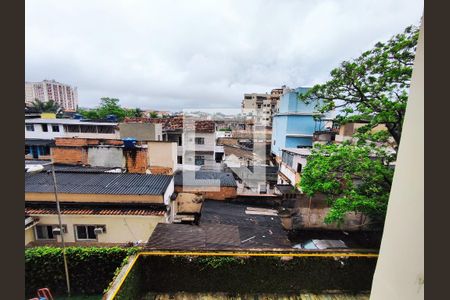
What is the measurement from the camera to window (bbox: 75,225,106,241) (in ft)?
21.9

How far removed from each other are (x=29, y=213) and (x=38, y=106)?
39290 millimetres

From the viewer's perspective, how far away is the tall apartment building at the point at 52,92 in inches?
2389

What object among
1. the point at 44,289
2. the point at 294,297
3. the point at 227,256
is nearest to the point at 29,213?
the point at 44,289

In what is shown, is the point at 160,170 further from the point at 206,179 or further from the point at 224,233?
the point at 224,233

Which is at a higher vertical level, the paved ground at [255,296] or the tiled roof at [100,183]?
the tiled roof at [100,183]

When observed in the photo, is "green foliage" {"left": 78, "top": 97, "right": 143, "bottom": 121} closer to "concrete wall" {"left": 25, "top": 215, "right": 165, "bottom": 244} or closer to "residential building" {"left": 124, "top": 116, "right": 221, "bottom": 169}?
"residential building" {"left": 124, "top": 116, "right": 221, "bottom": 169}

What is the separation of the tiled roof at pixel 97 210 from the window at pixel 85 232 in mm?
469

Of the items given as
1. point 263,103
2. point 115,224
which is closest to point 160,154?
point 115,224

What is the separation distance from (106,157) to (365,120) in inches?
468

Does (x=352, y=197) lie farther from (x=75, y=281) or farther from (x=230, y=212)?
(x=75, y=281)

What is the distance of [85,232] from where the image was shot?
6719mm

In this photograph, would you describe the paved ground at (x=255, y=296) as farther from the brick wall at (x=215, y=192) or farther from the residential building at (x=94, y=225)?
the brick wall at (x=215, y=192)

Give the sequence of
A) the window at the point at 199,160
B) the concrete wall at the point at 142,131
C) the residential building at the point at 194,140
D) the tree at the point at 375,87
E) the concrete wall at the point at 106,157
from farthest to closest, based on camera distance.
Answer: the window at the point at 199,160 → the residential building at the point at 194,140 → the concrete wall at the point at 142,131 → the concrete wall at the point at 106,157 → the tree at the point at 375,87

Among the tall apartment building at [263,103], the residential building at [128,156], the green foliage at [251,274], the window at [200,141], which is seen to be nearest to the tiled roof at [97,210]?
→ the green foliage at [251,274]
